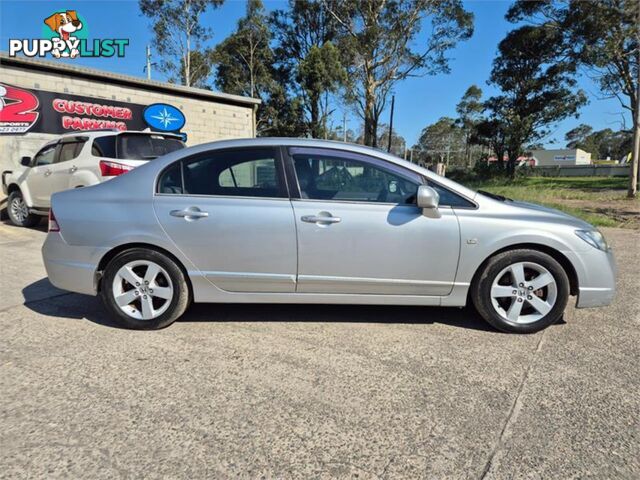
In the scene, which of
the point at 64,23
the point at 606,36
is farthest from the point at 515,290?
the point at 606,36

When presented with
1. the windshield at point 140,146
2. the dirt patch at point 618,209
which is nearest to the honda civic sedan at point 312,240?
the windshield at point 140,146

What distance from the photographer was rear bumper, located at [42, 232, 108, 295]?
134 inches

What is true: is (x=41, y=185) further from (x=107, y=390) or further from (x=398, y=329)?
(x=398, y=329)

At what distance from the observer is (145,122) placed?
11.7 meters

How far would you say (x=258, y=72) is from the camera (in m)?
34.3

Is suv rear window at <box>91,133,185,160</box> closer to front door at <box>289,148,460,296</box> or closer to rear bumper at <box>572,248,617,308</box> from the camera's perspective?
front door at <box>289,148,460,296</box>

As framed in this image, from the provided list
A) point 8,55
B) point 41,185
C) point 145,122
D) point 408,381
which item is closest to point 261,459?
point 408,381

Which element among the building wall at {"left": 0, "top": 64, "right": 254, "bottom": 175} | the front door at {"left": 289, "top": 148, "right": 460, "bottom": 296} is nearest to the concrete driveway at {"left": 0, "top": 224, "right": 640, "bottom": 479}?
the front door at {"left": 289, "top": 148, "right": 460, "bottom": 296}

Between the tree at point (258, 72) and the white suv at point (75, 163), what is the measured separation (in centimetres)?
2576

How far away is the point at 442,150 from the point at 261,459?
294 feet

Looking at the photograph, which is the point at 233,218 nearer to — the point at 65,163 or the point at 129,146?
the point at 129,146

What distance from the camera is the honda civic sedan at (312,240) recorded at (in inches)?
129

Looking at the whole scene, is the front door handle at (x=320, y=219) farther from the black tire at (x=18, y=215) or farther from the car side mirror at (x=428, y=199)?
the black tire at (x=18, y=215)

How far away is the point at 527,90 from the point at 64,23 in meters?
29.2
